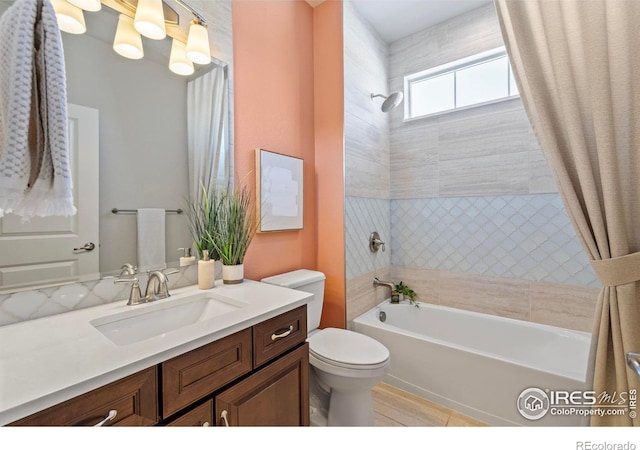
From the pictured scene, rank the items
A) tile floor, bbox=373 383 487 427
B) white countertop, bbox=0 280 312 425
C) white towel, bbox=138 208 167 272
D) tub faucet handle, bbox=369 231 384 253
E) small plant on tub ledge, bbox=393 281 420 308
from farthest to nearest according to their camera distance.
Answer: small plant on tub ledge, bbox=393 281 420 308 < tub faucet handle, bbox=369 231 384 253 < tile floor, bbox=373 383 487 427 < white towel, bbox=138 208 167 272 < white countertop, bbox=0 280 312 425

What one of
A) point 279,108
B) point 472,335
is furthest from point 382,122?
point 472,335

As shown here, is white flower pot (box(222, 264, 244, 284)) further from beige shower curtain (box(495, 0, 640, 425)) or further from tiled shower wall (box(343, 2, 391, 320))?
beige shower curtain (box(495, 0, 640, 425))

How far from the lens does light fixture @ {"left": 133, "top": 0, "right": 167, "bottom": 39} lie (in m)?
1.14

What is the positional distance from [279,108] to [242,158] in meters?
0.50

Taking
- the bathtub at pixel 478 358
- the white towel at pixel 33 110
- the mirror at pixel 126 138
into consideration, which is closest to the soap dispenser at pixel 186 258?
the mirror at pixel 126 138

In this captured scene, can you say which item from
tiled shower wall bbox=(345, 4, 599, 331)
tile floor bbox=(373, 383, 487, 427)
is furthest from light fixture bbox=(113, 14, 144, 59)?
tile floor bbox=(373, 383, 487, 427)

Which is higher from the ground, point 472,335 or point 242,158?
point 242,158

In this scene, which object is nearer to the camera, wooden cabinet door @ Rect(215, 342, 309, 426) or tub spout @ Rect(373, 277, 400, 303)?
wooden cabinet door @ Rect(215, 342, 309, 426)

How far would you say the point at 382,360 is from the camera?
139cm

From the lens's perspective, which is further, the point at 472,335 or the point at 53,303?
the point at 472,335

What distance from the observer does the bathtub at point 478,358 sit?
148 cm

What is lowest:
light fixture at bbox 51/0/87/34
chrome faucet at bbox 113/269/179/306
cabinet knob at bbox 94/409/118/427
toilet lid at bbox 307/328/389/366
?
toilet lid at bbox 307/328/389/366

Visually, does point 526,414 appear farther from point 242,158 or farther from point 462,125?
point 242,158

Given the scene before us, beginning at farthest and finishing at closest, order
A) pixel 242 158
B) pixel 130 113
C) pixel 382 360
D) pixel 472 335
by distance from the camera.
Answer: pixel 472 335 < pixel 242 158 < pixel 382 360 < pixel 130 113
